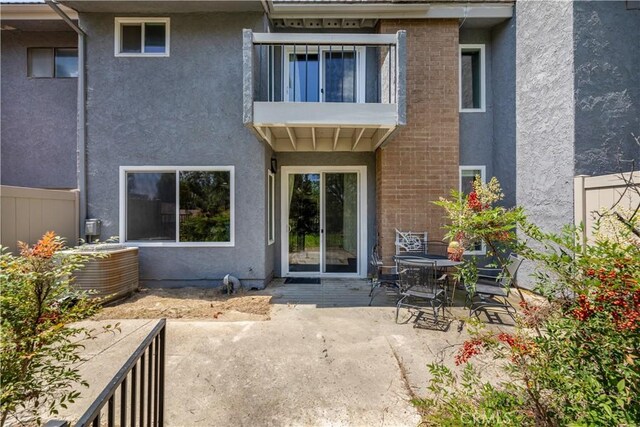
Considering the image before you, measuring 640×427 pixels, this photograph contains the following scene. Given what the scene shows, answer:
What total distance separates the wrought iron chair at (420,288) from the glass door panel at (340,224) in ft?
6.94

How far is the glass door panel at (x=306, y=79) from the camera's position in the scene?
25.6 ft

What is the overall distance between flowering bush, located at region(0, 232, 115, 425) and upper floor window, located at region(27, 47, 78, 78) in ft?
29.7

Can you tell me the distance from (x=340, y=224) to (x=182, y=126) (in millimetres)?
4655

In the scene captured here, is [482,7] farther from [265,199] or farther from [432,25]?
[265,199]

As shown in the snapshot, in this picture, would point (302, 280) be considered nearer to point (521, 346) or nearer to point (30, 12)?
point (521, 346)

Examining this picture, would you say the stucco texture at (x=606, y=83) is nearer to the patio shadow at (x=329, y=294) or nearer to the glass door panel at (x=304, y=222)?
the patio shadow at (x=329, y=294)

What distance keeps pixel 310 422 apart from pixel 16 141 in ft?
34.4

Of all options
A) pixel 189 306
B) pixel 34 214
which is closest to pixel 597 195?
pixel 189 306

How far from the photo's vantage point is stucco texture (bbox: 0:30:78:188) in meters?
8.11

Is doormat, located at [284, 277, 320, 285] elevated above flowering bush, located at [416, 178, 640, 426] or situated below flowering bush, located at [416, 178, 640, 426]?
below

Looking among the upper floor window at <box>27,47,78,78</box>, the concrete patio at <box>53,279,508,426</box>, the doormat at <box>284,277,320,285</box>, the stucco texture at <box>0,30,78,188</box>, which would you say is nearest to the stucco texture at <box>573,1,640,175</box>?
the concrete patio at <box>53,279,508,426</box>

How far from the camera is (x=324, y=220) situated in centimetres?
821

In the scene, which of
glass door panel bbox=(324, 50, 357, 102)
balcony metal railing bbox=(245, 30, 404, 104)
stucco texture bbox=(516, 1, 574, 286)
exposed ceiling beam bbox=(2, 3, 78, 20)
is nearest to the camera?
stucco texture bbox=(516, 1, 574, 286)

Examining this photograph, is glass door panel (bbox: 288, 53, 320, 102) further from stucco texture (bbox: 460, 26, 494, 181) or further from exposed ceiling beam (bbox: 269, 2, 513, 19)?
stucco texture (bbox: 460, 26, 494, 181)
